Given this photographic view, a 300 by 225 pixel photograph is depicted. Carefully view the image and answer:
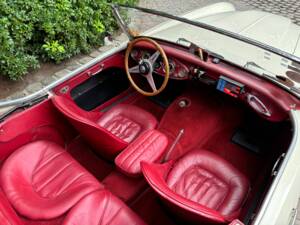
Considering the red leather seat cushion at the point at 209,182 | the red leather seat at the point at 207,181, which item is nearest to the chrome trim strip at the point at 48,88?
the red leather seat at the point at 207,181

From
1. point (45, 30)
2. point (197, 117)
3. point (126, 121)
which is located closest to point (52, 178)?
point (126, 121)

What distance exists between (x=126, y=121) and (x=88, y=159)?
0.52 m

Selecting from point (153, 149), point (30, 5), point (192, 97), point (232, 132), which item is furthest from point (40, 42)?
point (232, 132)

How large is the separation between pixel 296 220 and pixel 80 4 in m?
3.69

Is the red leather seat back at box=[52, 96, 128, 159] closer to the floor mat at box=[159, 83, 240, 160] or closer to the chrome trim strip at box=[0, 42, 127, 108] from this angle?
the chrome trim strip at box=[0, 42, 127, 108]

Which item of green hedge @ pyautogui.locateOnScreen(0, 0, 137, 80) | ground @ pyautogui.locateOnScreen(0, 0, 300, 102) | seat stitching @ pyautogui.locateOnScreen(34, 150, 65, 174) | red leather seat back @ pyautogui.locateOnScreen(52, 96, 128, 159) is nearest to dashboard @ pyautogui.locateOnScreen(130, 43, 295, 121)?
red leather seat back @ pyautogui.locateOnScreen(52, 96, 128, 159)

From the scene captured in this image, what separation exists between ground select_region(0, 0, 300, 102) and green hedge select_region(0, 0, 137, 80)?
0.13 meters

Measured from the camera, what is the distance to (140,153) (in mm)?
2275

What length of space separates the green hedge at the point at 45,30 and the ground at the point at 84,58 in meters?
0.13

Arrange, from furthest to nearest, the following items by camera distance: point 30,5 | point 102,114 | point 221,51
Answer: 1. point 30,5
2. point 102,114
3. point 221,51

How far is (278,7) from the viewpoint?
247 inches

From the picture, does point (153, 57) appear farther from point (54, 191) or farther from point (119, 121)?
point (54, 191)

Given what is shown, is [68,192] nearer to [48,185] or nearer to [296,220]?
[48,185]

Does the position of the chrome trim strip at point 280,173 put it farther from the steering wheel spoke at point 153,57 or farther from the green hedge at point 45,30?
the green hedge at point 45,30
